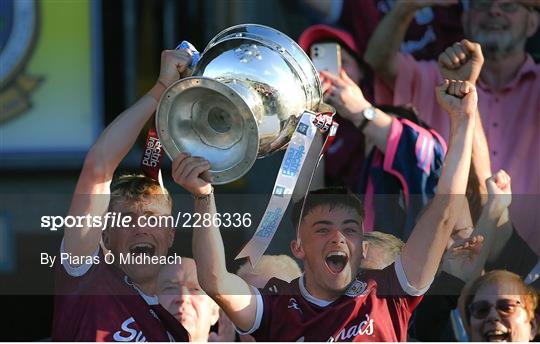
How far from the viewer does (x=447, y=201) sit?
121 inches

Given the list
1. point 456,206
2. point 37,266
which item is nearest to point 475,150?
point 456,206

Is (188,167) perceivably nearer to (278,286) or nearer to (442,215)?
(278,286)

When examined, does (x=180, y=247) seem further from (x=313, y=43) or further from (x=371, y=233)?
(x=313, y=43)

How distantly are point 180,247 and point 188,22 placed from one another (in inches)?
31.3

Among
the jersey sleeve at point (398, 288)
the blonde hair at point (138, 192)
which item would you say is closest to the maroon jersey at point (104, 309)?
the blonde hair at point (138, 192)

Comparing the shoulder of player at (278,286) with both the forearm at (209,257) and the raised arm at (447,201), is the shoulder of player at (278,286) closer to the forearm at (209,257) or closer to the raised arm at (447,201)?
the forearm at (209,257)

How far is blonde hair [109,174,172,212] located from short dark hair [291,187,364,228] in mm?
302

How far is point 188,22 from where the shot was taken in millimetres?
3689

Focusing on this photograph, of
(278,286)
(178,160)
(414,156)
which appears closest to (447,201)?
(278,286)

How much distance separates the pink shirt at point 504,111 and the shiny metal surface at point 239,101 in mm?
810

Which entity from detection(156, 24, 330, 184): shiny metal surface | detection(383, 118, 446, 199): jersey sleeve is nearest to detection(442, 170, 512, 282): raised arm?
detection(383, 118, 446, 199): jersey sleeve

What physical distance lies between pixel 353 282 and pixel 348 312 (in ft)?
0.24

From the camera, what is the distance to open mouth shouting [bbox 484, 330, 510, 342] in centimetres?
322

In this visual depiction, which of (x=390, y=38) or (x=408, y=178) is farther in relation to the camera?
(x=390, y=38)
